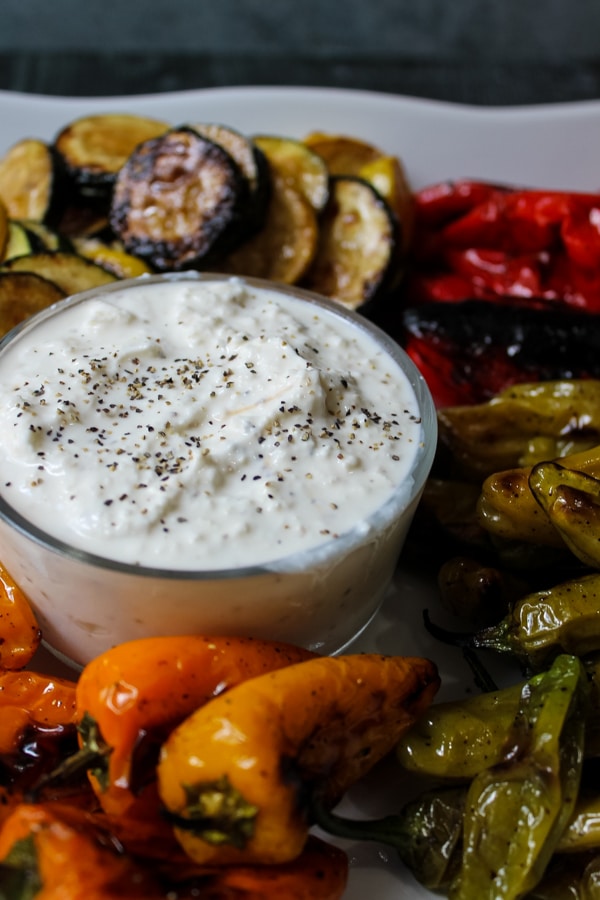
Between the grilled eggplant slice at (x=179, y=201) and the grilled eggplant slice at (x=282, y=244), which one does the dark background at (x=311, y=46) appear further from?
the grilled eggplant slice at (x=282, y=244)

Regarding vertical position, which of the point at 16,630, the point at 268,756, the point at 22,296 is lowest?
the point at 16,630

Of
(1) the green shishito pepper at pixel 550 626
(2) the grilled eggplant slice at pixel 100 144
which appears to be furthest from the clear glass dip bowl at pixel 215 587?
(2) the grilled eggplant slice at pixel 100 144

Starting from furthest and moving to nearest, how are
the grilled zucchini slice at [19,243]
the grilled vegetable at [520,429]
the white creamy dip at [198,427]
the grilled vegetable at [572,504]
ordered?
the grilled zucchini slice at [19,243]
the grilled vegetable at [520,429]
the grilled vegetable at [572,504]
the white creamy dip at [198,427]

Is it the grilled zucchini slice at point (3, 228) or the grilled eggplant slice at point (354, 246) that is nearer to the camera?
the grilled zucchini slice at point (3, 228)

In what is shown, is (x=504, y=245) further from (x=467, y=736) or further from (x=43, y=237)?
(x=467, y=736)

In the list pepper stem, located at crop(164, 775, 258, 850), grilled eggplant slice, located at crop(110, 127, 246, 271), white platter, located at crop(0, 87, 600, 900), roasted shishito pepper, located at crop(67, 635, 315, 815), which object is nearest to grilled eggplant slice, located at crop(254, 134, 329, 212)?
grilled eggplant slice, located at crop(110, 127, 246, 271)

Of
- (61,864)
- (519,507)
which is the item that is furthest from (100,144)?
(61,864)
